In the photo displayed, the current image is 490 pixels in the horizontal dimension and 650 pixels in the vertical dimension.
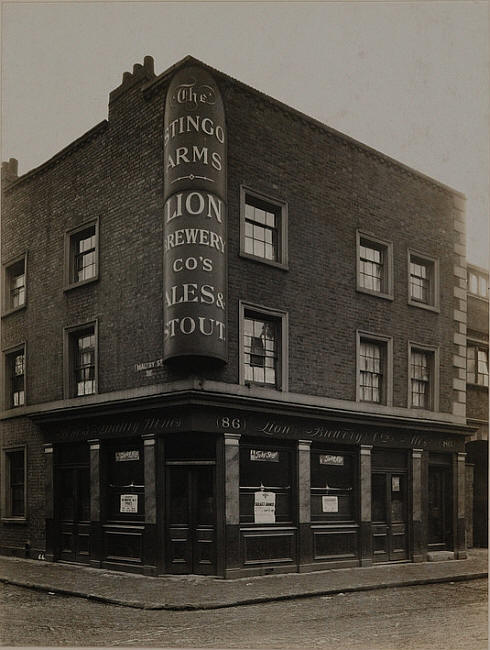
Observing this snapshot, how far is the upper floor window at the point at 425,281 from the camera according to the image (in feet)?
64.5

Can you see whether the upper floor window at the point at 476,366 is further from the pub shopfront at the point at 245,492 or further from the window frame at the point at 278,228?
the window frame at the point at 278,228

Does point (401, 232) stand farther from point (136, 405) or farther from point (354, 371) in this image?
point (136, 405)

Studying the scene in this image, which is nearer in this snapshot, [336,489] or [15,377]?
[336,489]

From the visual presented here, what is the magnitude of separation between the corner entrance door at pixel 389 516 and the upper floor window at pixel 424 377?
6.46ft

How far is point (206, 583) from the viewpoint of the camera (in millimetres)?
14234

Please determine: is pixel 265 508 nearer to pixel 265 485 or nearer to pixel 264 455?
pixel 265 485

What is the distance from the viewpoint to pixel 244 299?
52.5 feet

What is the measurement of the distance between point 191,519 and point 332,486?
12.2 feet

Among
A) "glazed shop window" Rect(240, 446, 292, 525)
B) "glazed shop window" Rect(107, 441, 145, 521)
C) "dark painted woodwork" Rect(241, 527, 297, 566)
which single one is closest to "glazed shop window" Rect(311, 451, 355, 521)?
"glazed shop window" Rect(240, 446, 292, 525)

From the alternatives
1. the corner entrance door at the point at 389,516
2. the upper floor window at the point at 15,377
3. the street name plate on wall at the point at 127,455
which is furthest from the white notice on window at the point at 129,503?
the corner entrance door at the point at 389,516

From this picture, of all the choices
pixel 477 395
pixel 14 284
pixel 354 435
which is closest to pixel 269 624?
pixel 354 435

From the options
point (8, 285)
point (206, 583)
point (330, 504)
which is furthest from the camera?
point (8, 285)

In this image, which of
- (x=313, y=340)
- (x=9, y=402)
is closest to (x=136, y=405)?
(x=313, y=340)

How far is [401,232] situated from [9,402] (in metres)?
10.9
